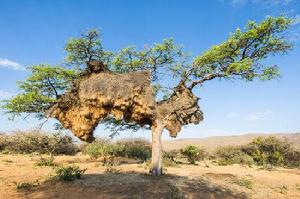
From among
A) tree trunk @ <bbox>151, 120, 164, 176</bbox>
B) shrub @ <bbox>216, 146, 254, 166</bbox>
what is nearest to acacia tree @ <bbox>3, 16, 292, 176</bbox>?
tree trunk @ <bbox>151, 120, 164, 176</bbox>

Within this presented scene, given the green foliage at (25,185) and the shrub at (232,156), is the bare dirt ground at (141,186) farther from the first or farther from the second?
the shrub at (232,156)

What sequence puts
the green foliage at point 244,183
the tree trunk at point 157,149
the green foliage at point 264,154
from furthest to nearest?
1. the green foliage at point 264,154
2. the green foliage at point 244,183
3. the tree trunk at point 157,149

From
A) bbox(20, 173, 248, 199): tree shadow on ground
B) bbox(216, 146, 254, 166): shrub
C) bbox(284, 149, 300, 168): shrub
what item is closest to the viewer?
bbox(20, 173, 248, 199): tree shadow on ground

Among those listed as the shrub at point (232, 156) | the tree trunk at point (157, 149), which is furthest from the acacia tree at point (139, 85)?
the shrub at point (232, 156)

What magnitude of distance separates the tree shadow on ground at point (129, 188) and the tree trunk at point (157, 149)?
47 centimetres

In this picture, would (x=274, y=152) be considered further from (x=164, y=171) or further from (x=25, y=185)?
(x=25, y=185)

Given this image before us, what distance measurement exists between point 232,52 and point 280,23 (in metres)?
2.83

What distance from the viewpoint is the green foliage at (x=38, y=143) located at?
26.7 meters

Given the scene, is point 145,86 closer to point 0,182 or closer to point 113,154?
point 0,182

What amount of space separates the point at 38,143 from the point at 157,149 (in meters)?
14.2

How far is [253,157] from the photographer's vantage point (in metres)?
30.4

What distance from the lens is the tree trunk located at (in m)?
16.9

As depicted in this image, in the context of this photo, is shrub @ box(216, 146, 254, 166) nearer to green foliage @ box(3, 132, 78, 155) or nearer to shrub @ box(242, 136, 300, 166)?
shrub @ box(242, 136, 300, 166)

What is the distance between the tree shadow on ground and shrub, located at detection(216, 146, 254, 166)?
12096 millimetres
